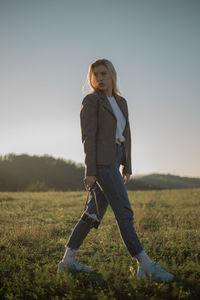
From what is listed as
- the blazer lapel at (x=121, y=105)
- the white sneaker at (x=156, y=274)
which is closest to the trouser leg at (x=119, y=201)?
the white sneaker at (x=156, y=274)

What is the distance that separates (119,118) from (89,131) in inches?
20.0

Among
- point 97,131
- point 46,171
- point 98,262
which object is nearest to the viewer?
point 97,131

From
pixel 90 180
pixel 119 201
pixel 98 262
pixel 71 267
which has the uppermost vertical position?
pixel 90 180

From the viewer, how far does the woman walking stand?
295cm

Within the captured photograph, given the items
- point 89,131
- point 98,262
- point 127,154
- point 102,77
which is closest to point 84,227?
point 98,262

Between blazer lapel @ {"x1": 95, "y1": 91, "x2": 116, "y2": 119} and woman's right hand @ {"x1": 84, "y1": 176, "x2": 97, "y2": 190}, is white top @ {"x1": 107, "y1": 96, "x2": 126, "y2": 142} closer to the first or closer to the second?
blazer lapel @ {"x1": 95, "y1": 91, "x2": 116, "y2": 119}

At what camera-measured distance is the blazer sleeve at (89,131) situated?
3.01 meters

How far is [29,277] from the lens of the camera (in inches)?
125

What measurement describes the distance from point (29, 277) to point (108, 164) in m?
1.77

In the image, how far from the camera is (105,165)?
9.89 ft

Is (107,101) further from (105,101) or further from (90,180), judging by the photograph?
(90,180)

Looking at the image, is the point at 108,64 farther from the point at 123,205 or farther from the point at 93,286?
the point at 93,286

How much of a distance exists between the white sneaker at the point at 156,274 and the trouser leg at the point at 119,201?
24 cm

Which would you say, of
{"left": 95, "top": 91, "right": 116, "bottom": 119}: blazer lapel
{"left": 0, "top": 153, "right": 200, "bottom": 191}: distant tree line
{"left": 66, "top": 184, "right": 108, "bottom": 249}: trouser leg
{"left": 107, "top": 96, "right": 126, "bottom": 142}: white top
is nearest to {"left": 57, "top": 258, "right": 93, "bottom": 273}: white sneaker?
{"left": 66, "top": 184, "right": 108, "bottom": 249}: trouser leg
